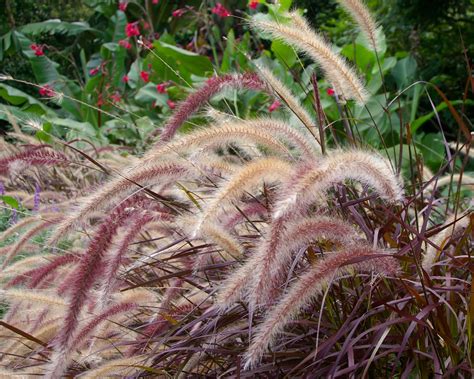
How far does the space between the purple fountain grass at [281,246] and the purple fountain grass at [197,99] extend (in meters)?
0.49

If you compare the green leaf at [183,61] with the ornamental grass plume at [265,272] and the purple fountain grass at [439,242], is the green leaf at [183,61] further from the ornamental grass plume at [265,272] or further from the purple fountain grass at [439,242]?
the purple fountain grass at [439,242]

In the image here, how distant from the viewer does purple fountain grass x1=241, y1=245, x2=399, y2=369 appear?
4.87 feet

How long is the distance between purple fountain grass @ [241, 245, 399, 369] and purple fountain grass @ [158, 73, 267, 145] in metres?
0.65

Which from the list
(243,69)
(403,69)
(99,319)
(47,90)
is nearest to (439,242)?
A: (99,319)

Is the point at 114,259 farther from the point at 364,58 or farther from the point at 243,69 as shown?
the point at 364,58

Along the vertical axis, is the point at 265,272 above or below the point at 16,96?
above

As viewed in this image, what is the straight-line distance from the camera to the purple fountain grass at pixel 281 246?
1418mm

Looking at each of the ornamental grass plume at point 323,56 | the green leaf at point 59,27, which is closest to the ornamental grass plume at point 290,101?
the ornamental grass plume at point 323,56

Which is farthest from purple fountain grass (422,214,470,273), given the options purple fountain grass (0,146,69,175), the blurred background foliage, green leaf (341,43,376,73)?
green leaf (341,43,376,73)

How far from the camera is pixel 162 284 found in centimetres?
238

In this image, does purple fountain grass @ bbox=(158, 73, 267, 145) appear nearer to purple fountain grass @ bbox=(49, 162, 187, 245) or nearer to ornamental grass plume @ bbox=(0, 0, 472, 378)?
ornamental grass plume @ bbox=(0, 0, 472, 378)

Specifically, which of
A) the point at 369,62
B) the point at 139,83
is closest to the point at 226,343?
the point at 369,62

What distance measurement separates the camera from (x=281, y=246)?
4.91 ft

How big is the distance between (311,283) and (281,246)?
0.11 meters
